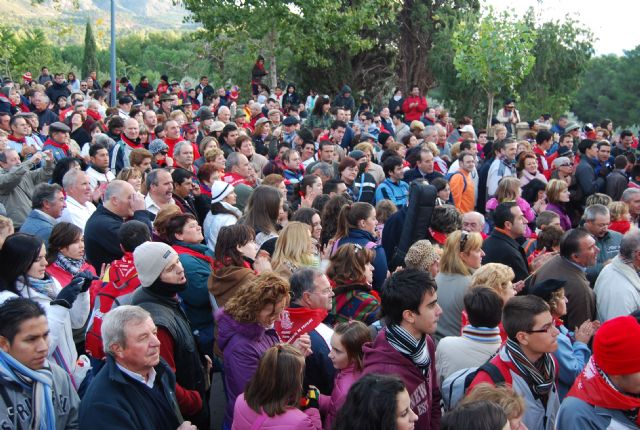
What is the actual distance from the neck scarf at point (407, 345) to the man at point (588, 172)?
748 cm

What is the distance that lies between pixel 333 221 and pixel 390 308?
9.66ft

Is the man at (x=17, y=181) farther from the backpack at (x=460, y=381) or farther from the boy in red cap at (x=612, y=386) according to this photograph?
the boy in red cap at (x=612, y=386)

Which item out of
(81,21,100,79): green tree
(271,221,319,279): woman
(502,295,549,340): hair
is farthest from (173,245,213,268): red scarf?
(81,21,100,79): green tree

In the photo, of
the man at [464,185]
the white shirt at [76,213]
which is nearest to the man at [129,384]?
the white shirt at [76,213]

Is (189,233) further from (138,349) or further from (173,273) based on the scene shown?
(138,349)

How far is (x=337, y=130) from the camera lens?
43.1 feet

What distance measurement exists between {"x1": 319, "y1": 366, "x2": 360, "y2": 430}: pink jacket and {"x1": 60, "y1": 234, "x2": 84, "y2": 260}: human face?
2.40 m

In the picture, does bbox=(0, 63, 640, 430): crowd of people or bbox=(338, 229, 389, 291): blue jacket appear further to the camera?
bbox=(338, 229, 389, 291): blue jacket

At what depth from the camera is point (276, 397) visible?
3654 mm

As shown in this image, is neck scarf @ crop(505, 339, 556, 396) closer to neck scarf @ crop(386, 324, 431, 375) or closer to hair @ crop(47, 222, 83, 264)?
neck scarf @ crop(386, 324, 431, 375)

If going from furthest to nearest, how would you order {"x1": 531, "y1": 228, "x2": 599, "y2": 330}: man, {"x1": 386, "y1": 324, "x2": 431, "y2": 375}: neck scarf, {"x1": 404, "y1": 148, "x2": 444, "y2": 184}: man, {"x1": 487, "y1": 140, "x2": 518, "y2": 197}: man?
1. {"x1": 487, "y1": 140, "x2": 518, "y2": 197}: man
2. {"x1": 404, "y1": 148, "x2": 444, "y2": 184}: man
3. {"x1": 531, "y1": 228, "x2": 599, "y2": 330}: man
4. {"x1": 386, "y1": 324, "x2": 431, "y2": 375}: neck scarf

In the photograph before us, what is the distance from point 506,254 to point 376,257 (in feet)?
4.40

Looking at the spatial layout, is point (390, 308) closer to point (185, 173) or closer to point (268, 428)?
point (268, 428)

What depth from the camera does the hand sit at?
4.50 m
